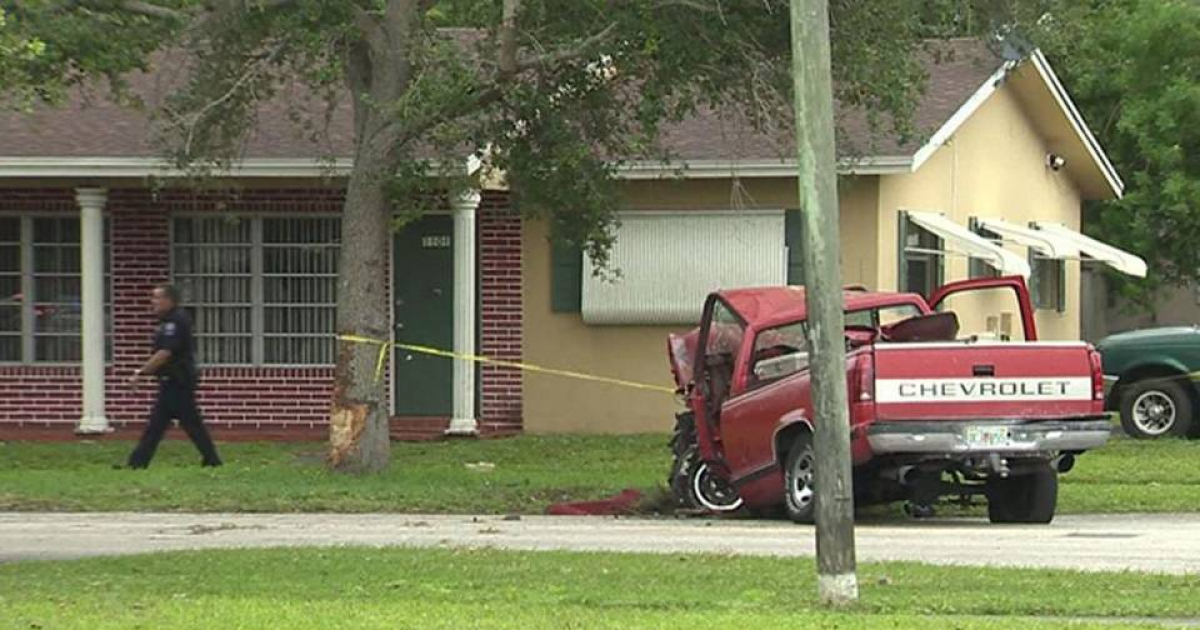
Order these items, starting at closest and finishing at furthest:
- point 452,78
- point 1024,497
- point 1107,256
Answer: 1. point 1024,497
2. point 452,78
3. point 1107,256

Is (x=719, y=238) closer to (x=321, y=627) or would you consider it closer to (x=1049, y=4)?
(x=1049, y=4)

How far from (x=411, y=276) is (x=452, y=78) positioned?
8.24 meters

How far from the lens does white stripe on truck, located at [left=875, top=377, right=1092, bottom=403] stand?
1605 centimetres

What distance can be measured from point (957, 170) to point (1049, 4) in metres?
10.3

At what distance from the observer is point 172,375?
67.8 ft

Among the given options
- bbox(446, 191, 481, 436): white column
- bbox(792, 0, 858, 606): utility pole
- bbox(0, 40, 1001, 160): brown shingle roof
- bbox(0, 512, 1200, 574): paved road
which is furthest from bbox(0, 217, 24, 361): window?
bbox(792, 0, 858, 606): utility pole

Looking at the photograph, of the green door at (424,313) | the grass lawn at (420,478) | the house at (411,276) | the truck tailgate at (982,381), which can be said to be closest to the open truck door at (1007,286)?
the truck tailgate at (982,381)

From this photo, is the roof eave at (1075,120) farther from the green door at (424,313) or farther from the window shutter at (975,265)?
the green door at (424,313)

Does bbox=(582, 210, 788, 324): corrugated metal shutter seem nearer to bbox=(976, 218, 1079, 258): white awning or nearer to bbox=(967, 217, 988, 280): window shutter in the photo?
bbox=(967, 217, 988, 280): window shutter

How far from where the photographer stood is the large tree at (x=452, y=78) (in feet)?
59.5

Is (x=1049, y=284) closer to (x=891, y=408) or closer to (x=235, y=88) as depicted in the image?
(x=235, y=88)

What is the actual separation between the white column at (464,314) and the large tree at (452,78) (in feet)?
11.1

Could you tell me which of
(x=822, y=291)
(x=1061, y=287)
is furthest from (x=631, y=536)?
(x=1061, y=287)

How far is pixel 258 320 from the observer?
26391 mm
